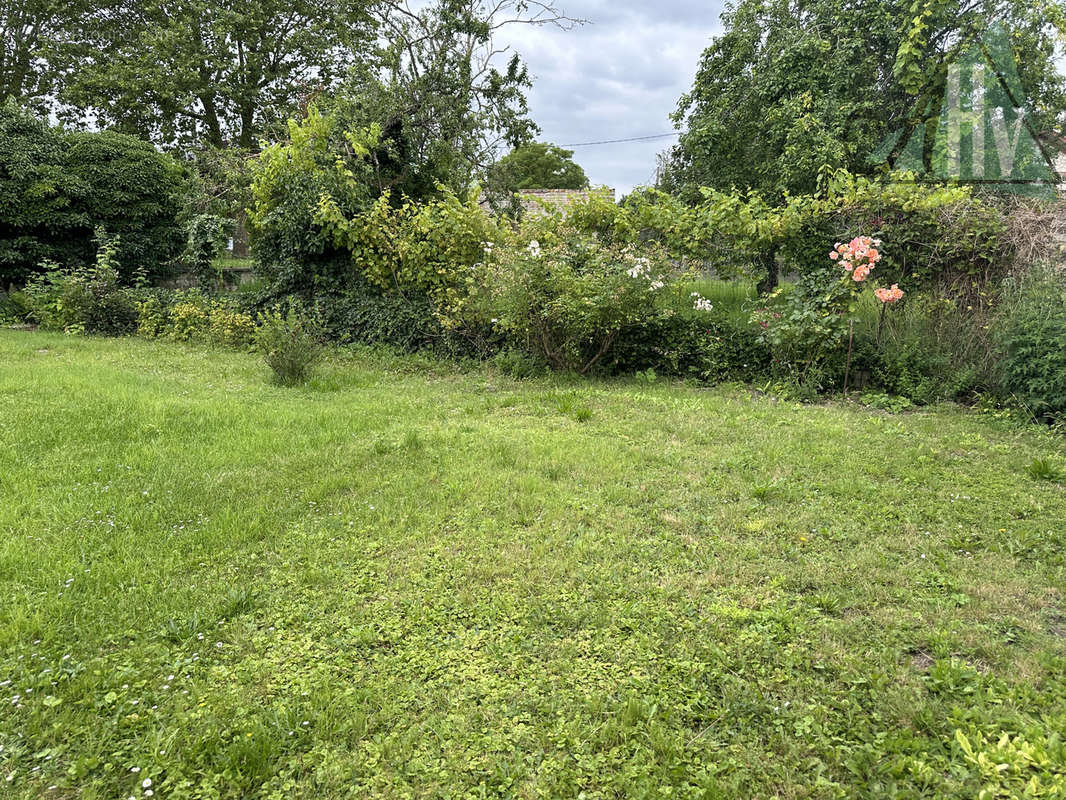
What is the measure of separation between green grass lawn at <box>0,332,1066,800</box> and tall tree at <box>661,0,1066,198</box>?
7424 mm

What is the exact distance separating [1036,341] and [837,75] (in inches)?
284

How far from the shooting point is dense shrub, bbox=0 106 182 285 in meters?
10.6

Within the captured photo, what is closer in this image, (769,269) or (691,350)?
(691,350)

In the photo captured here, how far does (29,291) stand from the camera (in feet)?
33.7

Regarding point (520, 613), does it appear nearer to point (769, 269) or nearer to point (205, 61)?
point (769, 269)

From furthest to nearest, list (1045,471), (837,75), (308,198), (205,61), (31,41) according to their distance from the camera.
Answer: (31,41)
(205,61)
(837,75)
(308,198)
(1045,471)

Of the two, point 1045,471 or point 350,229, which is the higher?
point 350,229

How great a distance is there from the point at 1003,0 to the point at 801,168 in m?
4.28

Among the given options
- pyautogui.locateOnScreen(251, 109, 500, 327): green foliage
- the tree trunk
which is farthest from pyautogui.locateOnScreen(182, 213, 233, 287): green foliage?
the tree trunk

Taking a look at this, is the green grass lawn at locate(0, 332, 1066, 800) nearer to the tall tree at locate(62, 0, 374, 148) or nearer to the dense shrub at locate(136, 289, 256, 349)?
the dense shrub at locate(136, 289, 256, 349)

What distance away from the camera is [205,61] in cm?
1664

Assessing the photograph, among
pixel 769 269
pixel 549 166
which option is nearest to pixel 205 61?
pixel 769 269

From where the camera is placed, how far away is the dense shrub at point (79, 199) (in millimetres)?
10586

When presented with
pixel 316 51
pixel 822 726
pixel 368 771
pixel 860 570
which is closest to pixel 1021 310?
pixel 860 570
